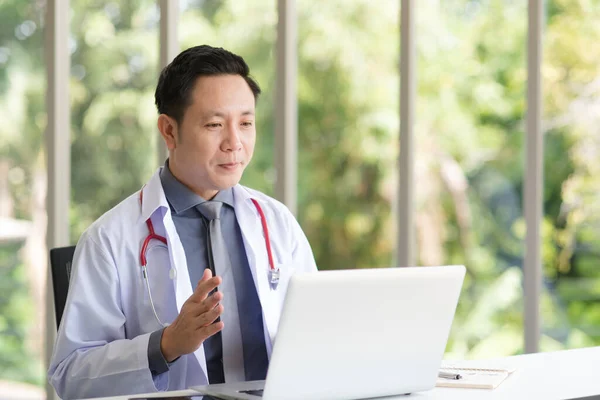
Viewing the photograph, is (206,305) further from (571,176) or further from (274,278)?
(571,176)

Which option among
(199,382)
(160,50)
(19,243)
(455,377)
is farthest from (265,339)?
(19,243)

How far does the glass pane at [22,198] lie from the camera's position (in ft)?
13.0

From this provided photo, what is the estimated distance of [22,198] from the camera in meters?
3.98

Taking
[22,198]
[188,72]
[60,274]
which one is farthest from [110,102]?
[188,72]

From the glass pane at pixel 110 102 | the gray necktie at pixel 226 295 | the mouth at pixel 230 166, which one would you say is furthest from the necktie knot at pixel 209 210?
the glass pane at pixel 110 102

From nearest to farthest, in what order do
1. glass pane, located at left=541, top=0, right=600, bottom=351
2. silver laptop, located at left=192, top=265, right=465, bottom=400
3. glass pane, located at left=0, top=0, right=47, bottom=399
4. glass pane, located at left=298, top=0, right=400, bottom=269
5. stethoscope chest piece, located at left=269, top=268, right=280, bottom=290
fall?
1. silver laptop, located at left=192, top=265, right=465, bottom=400
2. stethoscope chest piece, located at left=269, top=268, right=280, bottom=290
3. glass pane, located at left=541, top=0, right=600, bottom=351
4. glass pane, located at left=298, top=0, right=400, bottom=269
5. glass pane, located at left=0, top=0, right=47, bottom=399

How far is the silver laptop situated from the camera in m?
1.43

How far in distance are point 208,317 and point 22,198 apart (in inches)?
104

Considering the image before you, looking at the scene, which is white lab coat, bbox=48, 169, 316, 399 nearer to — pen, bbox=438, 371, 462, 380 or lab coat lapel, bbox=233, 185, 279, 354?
lab coat lapel, bbox=233, 185, 279, 354

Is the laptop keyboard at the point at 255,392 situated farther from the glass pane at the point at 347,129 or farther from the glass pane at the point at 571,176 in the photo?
the glass pane at the point at 347,129

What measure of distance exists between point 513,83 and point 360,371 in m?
1.91

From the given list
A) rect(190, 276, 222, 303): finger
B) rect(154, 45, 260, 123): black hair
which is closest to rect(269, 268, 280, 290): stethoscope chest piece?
rect(154, 45, 260, 123): black hair

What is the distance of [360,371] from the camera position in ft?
5.02

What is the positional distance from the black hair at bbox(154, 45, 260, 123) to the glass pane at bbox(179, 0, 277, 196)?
5.08ft
